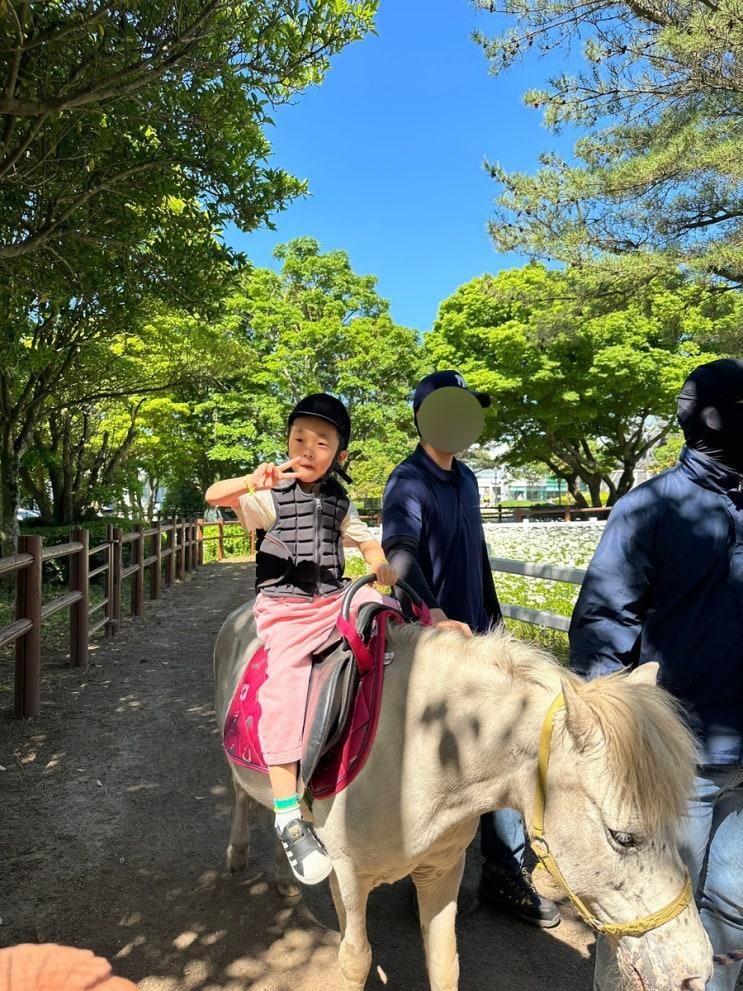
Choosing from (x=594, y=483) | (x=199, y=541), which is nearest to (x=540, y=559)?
(x=199, y=541)

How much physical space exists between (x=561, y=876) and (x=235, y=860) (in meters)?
2.04

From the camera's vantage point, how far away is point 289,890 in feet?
9.17

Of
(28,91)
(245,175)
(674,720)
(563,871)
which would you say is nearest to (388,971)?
(563,871)

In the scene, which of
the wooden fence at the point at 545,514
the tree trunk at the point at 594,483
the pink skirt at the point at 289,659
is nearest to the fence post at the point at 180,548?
the pink skirt at the point at 289,659

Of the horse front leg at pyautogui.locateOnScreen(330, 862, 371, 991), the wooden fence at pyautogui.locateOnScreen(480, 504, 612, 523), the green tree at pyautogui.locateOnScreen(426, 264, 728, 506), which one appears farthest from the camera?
the wooden fence at pyautogui.locateOnScreen(480, 504, 612, 523)

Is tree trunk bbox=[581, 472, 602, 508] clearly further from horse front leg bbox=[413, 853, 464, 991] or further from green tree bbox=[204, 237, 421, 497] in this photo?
horse front leg bbox=[413, 853, 464, 991]

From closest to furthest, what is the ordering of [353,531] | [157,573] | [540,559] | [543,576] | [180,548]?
[353,531]
[543,576]
[157,573]
[540,559]
[180,548]

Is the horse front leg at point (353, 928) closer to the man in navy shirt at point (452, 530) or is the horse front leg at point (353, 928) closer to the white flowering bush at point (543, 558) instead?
the man in navy shirt at point (452, 530)

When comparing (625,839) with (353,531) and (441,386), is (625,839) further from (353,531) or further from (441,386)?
(441,386)

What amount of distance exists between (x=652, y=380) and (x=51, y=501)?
2023 cm

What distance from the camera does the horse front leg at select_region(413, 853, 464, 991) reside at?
194 centimetres

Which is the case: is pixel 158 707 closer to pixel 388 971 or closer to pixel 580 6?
pixel 388 971

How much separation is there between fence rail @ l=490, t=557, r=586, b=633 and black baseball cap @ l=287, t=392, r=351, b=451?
6.97ft

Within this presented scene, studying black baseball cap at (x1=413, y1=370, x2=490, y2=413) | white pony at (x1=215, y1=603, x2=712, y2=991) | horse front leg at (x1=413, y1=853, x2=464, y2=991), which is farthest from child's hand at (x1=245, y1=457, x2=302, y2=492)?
A: horse front leg at (x1=413, y1=853, x2=464, y2=991)
